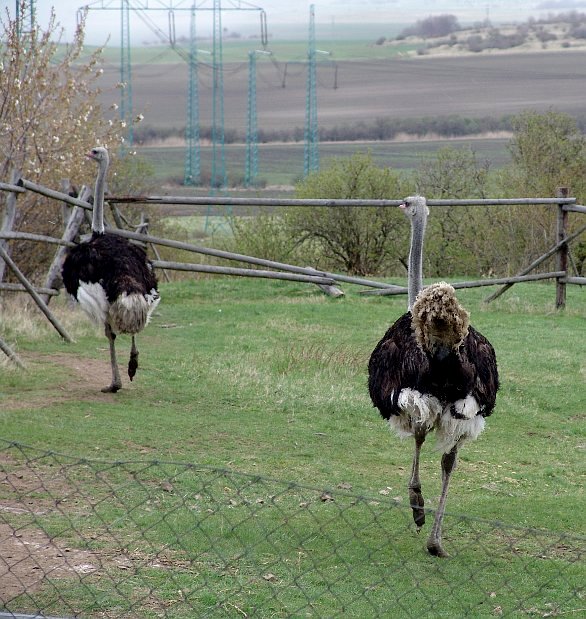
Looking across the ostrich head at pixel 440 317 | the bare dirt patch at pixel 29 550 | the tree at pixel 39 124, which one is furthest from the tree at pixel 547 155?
the ostrich head at pixel 440 317

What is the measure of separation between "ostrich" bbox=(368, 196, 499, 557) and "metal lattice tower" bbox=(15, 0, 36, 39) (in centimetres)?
1057

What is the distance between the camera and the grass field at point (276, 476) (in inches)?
215

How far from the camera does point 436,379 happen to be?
5.84 m

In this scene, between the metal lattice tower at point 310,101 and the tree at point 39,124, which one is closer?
the tree at point 39,124

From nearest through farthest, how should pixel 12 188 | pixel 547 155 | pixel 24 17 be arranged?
1. pixel 12 188
2. pixel 24 17
3. pixel 547 155

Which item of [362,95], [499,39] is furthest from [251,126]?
[499,39]

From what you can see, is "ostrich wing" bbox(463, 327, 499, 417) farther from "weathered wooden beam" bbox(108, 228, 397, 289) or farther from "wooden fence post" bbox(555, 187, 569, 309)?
"wooden fence post" bbox(555, 187, 569, 309)

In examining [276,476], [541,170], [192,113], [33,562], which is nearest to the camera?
[33,562]

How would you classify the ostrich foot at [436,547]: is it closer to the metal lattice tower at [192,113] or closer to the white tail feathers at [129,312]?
the white tail feathers at [129,312]

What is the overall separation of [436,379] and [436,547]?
930mm

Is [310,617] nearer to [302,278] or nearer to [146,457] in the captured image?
[146,457]

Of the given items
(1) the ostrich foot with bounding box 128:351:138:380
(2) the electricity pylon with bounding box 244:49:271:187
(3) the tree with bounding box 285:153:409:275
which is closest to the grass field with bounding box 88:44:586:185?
(2) the electricity pylon with bounding box 244:49:271:187

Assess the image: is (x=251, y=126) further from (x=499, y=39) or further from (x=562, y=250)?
(x=499, y=39)

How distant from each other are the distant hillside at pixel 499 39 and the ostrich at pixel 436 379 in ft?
367
